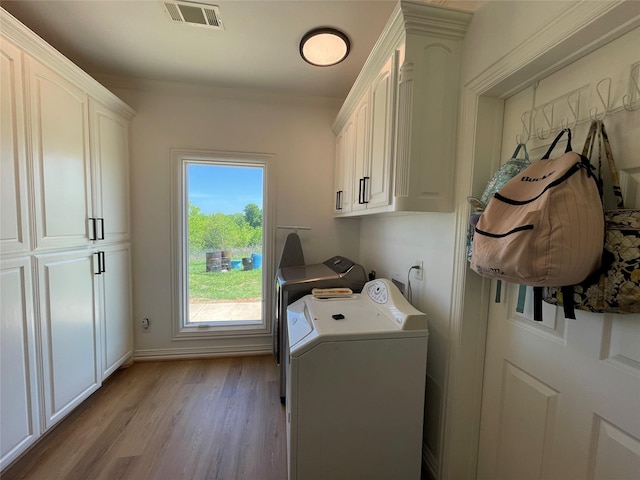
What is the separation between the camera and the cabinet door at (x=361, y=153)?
5.57 ft

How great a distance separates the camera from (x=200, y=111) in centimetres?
243

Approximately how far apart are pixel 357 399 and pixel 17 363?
175cm

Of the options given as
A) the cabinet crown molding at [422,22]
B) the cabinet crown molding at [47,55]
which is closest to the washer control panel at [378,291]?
the cabinet crown molding at [422,22]

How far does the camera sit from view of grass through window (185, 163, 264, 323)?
8.48ft

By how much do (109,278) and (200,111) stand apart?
162cm

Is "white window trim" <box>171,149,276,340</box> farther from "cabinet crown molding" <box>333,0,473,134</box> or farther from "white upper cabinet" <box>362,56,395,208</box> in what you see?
"cabinet crown molding" <box>333,0,473,134</box>

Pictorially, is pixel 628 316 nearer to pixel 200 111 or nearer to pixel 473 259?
pixel 473 259

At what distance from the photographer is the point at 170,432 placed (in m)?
1.70

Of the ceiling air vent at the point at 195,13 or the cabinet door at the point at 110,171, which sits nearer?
the ceiling air vent at the point at 195,13

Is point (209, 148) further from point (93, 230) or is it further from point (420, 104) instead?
point (420, 104)

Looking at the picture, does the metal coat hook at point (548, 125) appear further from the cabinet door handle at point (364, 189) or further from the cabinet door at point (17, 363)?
the cabinet door at point (17, 363)

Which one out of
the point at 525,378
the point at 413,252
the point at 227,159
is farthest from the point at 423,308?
the point at 227,159

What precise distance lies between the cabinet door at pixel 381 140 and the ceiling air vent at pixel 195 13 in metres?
1.03

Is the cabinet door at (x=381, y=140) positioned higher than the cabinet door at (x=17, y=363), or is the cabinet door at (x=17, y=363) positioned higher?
the cabinet door at (x=381, y=140)
